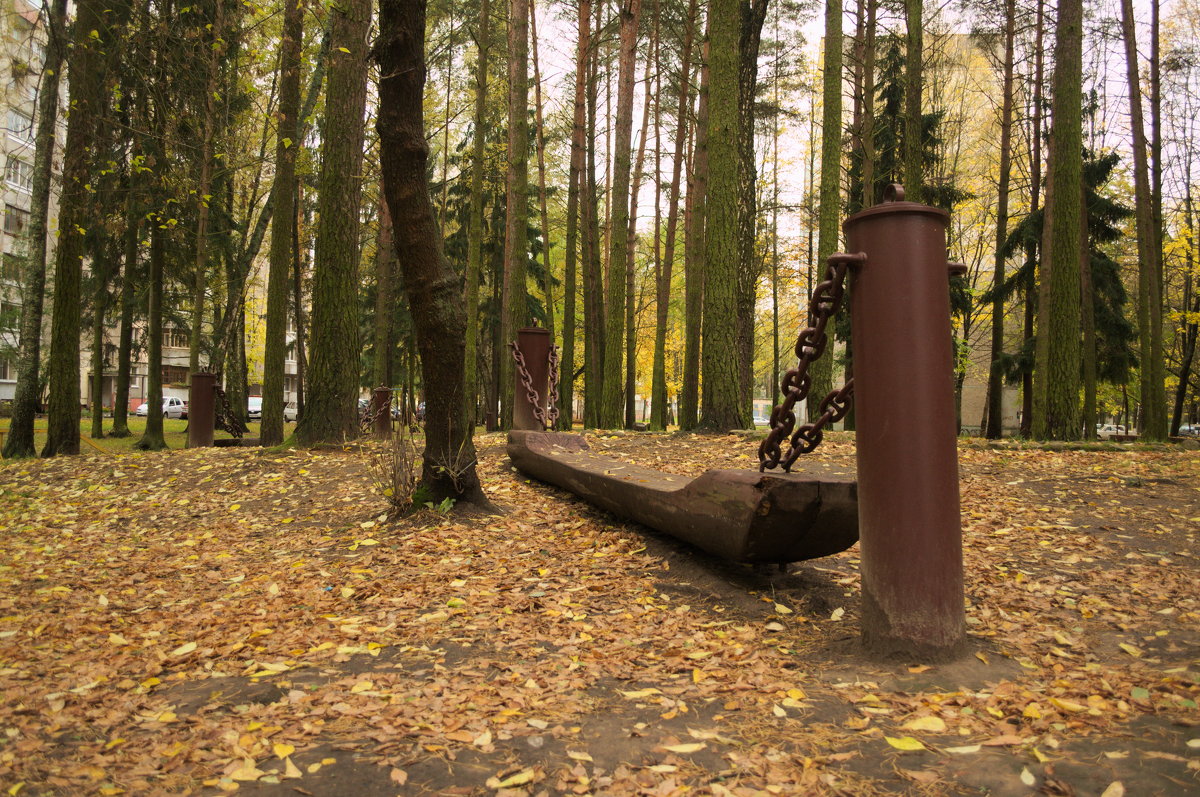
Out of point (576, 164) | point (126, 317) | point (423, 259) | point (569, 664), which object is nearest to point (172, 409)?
point (126, 317)

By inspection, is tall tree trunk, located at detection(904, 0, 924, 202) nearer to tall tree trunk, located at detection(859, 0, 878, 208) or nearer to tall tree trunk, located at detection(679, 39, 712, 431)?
tall tree trunk, located at detection(859, 0, 878, 208)

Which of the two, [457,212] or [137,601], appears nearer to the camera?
[137,601]

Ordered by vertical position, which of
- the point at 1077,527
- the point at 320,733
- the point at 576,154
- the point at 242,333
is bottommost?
the point at 320,733

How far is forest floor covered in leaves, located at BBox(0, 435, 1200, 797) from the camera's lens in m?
2.24

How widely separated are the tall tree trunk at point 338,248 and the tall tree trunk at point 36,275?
4.31m

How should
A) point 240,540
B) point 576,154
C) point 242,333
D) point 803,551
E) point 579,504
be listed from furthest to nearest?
point 242,333 → point 576,154 → point 579,504 → point 240,540 → point 803,551

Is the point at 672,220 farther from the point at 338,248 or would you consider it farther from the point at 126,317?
the point at 126,317

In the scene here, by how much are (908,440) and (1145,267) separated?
1365cm

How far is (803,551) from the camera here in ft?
12.3

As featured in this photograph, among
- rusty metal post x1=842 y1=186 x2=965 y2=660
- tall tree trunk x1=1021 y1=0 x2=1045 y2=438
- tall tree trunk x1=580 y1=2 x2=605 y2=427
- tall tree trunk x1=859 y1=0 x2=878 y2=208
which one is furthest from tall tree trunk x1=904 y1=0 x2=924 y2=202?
rusty metal post x1=842 y1=186 x2=965 y2=660

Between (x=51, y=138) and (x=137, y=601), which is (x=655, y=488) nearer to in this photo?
(x=137, y=601)

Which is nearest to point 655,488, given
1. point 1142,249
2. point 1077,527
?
point 1077,527

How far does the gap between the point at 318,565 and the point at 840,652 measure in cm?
327

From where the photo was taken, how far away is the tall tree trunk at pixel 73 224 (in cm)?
917
